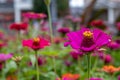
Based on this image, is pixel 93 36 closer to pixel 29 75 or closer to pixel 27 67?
pixel 29 75

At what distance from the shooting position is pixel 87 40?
2.18 feet

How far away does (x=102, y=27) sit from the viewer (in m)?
1.79

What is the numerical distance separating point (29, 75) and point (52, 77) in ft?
0.46

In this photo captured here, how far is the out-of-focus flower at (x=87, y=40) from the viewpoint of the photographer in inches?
25.0

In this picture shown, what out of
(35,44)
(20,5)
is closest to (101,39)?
(35,44)

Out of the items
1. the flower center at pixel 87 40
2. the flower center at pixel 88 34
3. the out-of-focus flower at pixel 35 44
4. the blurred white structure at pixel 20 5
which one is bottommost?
the blurred white structure at pixel 20 5

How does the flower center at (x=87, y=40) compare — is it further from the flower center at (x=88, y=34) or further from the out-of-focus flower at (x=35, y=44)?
the out-of-focus flower at (x=35, y=44)

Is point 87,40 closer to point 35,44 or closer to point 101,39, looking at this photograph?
point 101,39

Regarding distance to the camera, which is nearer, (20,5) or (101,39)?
(101,39)

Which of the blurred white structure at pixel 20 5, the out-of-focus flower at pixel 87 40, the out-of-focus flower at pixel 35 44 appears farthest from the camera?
the blurred white structure at pixel 20 5

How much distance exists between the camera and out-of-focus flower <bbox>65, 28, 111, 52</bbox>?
2.08ft

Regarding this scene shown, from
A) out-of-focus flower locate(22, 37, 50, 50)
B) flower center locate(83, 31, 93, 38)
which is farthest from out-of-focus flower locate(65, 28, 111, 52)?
out-of-focus flower locate(22, 37, 50, 50)

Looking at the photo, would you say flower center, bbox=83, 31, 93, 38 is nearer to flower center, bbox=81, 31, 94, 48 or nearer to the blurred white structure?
flower center, bbox=81, 31, 94, 48

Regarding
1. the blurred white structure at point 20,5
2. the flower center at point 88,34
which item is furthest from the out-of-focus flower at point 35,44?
the blurred white structure at point 20,5
